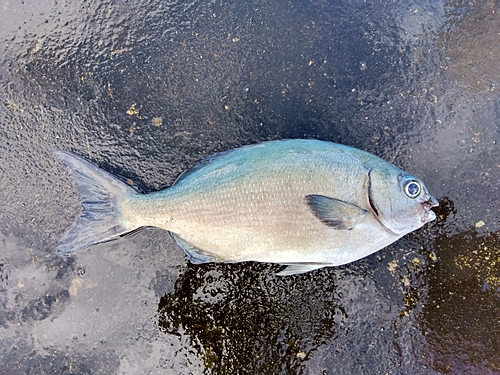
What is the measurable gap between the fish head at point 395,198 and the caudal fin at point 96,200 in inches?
67.6

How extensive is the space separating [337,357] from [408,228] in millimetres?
1358

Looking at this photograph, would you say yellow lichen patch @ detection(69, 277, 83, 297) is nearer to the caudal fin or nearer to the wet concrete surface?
the wet concrete surface

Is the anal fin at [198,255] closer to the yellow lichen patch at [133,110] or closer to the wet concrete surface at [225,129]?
the wet concrete surface at [225,129]

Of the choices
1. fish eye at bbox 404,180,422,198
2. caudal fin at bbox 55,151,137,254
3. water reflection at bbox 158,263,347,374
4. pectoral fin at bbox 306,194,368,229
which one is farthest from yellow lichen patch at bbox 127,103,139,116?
fish eye at bbox 404,180,422,198

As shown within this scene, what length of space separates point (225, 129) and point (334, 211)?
1.17 m

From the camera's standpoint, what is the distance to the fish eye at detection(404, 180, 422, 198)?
2463mm

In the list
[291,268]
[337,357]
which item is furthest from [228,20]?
[337,357]

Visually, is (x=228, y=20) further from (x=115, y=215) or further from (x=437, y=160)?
(x=437, y=160)

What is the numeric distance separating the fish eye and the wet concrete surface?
607mm

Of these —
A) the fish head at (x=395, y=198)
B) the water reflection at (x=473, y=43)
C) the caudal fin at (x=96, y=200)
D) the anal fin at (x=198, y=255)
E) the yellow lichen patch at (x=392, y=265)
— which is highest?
the water reflection at (x=473, y=43)

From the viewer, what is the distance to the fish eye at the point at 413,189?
97.0 inches

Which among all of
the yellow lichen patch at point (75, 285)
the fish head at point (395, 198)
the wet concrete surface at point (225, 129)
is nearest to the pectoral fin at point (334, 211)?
the fish head at point (395, 198)

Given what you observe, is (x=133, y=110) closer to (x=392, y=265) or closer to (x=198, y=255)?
(x=198, y=255)

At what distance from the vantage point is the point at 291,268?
2.71m
